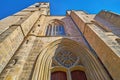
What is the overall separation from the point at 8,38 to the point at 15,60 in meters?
0.91

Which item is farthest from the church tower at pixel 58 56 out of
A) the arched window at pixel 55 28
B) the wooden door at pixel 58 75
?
the arched window at pixel 55 28

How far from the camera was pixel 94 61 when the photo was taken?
631cm

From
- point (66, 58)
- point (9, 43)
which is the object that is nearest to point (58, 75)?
point (66, 58)

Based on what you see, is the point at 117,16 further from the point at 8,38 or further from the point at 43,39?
the point at 8,38

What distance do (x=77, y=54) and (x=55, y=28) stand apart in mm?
4978

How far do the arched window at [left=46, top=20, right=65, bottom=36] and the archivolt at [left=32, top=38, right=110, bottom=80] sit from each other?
2864 millimetres

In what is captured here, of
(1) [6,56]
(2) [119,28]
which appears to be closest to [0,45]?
(1) [6,56]

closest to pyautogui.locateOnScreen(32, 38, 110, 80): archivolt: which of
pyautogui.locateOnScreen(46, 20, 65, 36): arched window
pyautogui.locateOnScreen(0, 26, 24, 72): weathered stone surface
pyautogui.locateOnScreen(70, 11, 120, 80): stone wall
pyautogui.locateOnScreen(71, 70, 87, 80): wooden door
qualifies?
pyautogui.locateOnScreen(71, 70, 87, 80): wooden door

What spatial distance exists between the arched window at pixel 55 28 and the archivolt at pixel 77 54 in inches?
113

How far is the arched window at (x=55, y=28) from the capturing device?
10965 mm

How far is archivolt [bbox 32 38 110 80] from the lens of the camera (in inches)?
218

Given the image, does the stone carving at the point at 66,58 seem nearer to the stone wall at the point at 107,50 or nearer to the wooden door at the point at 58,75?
the wooden door at the point at 58,75

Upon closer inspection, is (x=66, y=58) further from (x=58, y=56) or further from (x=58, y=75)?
(x=58, y=75)

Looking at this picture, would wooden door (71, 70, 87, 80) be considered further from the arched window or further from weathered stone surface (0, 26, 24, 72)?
the arched window
